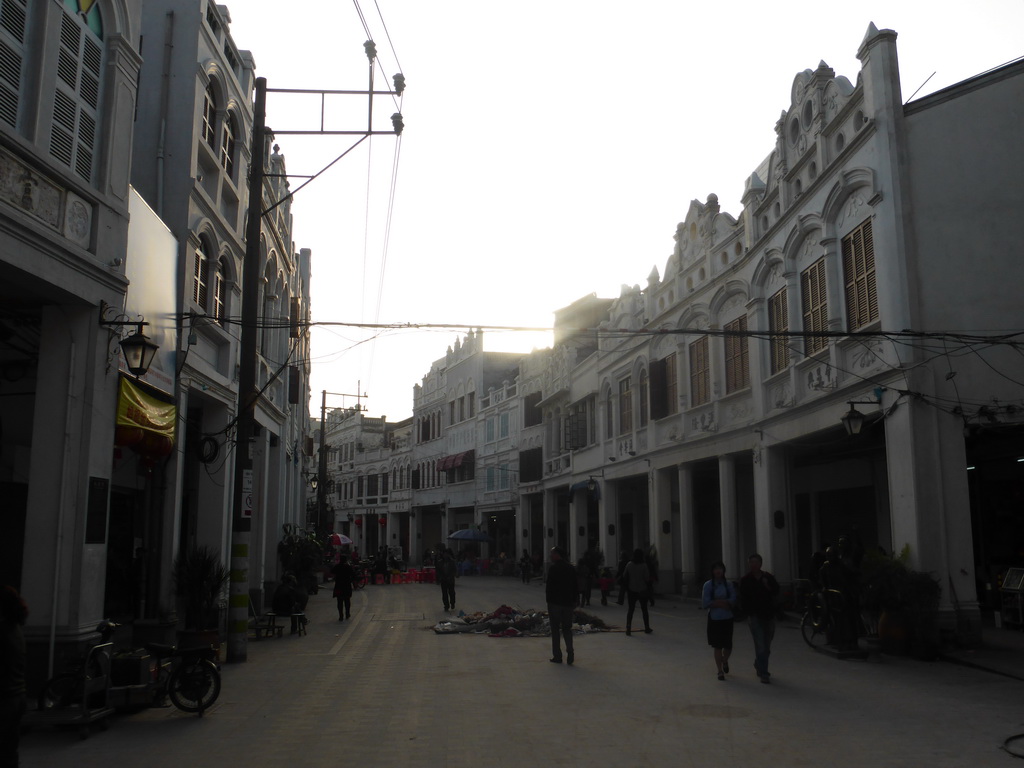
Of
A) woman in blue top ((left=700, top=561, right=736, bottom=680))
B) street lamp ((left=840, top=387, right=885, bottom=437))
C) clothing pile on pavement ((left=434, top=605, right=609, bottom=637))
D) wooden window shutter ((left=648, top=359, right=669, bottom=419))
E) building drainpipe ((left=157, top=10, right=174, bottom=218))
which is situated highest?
building drainpipe ((left=157, top=10, right=174, bottom=218))

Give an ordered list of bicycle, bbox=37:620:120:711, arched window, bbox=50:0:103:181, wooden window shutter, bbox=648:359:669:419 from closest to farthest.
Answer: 1. bicycle, bbox=37:620:120:711
2. arched window, bbox=50:0:103:181
3. wooden window shutter, bbox=648:359:669:419

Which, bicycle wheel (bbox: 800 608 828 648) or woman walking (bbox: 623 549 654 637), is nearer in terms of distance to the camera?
bicycle wheel (bbox: 800 608 828 648)

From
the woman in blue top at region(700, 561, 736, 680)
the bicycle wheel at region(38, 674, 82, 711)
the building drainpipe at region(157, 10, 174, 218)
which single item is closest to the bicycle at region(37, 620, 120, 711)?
the bicycle wheel at region(38, 674, 82, 711)

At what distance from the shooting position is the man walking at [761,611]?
39.8 ft

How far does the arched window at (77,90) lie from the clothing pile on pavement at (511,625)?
12.2 m

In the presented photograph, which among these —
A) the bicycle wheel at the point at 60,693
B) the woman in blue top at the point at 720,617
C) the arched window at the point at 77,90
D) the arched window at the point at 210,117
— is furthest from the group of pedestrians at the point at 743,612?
the arched window at the point at 210,117

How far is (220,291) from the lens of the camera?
18.6 metres

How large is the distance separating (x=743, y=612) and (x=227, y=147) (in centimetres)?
1405

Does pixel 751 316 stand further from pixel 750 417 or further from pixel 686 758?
pixel 686 758

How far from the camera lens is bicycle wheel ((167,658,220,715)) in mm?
10078

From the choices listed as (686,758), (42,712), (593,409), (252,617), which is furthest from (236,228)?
(593,409)

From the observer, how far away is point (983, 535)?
63.1ft

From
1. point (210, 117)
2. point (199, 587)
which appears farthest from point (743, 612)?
point (210, 117)

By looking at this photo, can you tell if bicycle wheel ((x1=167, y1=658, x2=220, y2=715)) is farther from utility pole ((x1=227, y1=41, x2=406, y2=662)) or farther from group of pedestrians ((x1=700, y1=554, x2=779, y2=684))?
group of pedestrians ((x1=700, y1=554, x2=779, y2=684))
